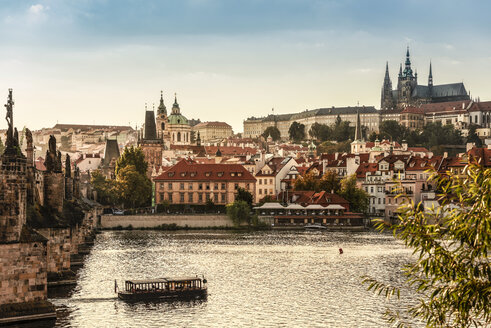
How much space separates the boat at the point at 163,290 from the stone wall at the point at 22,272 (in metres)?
8.66

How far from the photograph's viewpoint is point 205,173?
109 metres

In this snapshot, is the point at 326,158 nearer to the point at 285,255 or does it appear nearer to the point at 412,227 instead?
the point at 285,255

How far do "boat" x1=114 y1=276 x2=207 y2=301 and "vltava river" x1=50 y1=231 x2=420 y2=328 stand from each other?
0.84 meters

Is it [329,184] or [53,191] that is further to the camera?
[329,184]

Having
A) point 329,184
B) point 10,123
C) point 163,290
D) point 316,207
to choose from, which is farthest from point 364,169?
point 10,123

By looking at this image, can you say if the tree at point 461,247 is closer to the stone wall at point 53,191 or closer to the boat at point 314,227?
the stone wall at point 53,191

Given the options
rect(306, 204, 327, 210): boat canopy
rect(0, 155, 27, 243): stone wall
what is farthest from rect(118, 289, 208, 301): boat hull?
rect(306, 204, 327, 210): boat canopy

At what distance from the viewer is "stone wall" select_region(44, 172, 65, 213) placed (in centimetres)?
4716

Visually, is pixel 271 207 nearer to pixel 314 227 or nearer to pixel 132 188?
pixel 314 227

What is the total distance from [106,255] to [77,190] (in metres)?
17.6

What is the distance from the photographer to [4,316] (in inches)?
1173

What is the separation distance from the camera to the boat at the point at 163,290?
3969cm

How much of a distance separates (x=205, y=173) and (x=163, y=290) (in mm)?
68554

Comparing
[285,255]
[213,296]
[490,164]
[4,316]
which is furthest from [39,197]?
[490,164]
